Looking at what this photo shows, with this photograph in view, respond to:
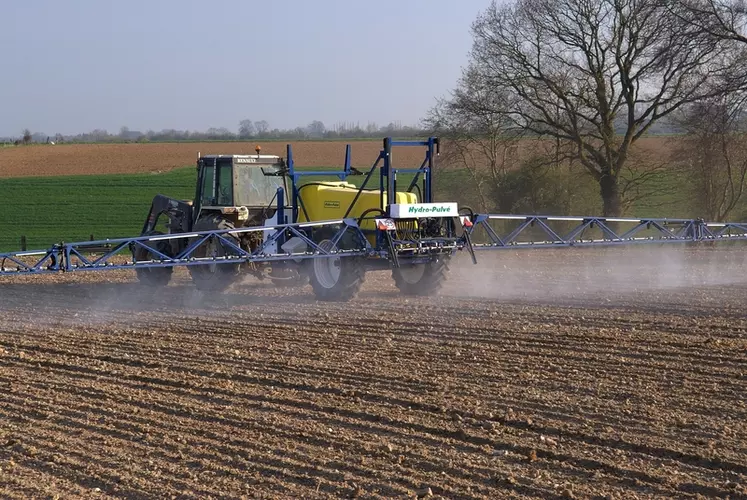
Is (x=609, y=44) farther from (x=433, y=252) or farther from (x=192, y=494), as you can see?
(x=192, y=494)

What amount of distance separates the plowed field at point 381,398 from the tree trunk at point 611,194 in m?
12.9

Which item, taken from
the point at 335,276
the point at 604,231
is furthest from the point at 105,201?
the point at 335,276

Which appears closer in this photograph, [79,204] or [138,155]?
[79,204]

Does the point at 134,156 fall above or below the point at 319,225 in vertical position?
above

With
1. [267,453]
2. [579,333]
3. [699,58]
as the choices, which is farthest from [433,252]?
[699,58]

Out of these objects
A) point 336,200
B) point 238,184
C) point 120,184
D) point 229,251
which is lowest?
point 229,251

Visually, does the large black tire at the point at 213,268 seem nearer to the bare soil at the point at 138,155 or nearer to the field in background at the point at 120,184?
the field in background at the point at 120,184

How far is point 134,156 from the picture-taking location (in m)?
56.2

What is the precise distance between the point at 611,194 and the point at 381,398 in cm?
1991

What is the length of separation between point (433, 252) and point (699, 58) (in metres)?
10.8

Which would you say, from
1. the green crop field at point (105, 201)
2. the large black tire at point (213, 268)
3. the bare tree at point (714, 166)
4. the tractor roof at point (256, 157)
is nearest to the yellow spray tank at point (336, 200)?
the tractor roof at point (256, 157)

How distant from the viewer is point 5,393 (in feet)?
25.8

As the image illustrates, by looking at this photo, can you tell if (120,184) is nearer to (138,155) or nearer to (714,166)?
(138,155)

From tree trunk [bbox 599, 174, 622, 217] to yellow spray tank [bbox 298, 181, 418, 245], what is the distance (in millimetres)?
13313
